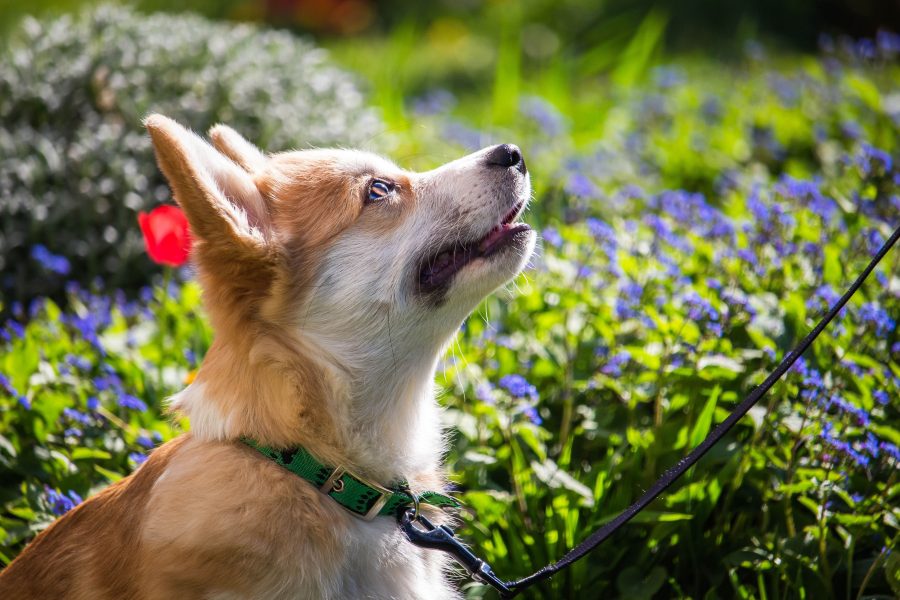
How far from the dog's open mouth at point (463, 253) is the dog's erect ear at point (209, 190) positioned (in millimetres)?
468

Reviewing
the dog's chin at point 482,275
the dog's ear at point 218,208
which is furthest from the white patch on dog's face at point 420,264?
the dog's ear at point 218,208

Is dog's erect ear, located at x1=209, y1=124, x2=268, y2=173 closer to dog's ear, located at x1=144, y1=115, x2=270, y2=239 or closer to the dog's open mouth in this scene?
dog's ear, located at x1=144, y1=115, x2=270, y2=239

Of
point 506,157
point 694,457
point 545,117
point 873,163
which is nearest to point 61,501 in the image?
point 506,157

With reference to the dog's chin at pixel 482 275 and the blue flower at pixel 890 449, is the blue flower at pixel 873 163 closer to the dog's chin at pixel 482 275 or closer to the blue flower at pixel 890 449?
the blue flower at pixel 890 449

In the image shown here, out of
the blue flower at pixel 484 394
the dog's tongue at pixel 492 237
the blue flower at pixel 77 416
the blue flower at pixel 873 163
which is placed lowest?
the blue flower at pixel 77 416

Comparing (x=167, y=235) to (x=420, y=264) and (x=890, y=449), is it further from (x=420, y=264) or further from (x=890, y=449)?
(x=890, y=449)

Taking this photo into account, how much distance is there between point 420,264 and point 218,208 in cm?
59

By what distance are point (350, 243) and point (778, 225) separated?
82.2 inches

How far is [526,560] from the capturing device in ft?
9.37

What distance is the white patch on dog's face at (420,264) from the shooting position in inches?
99.0

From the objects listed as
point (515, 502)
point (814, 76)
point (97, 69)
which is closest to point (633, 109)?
point (814, 76)

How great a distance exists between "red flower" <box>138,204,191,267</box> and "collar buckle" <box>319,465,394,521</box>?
3.88ft

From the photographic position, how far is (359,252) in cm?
259

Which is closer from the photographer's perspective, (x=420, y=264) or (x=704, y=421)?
(x=420, y=264)
